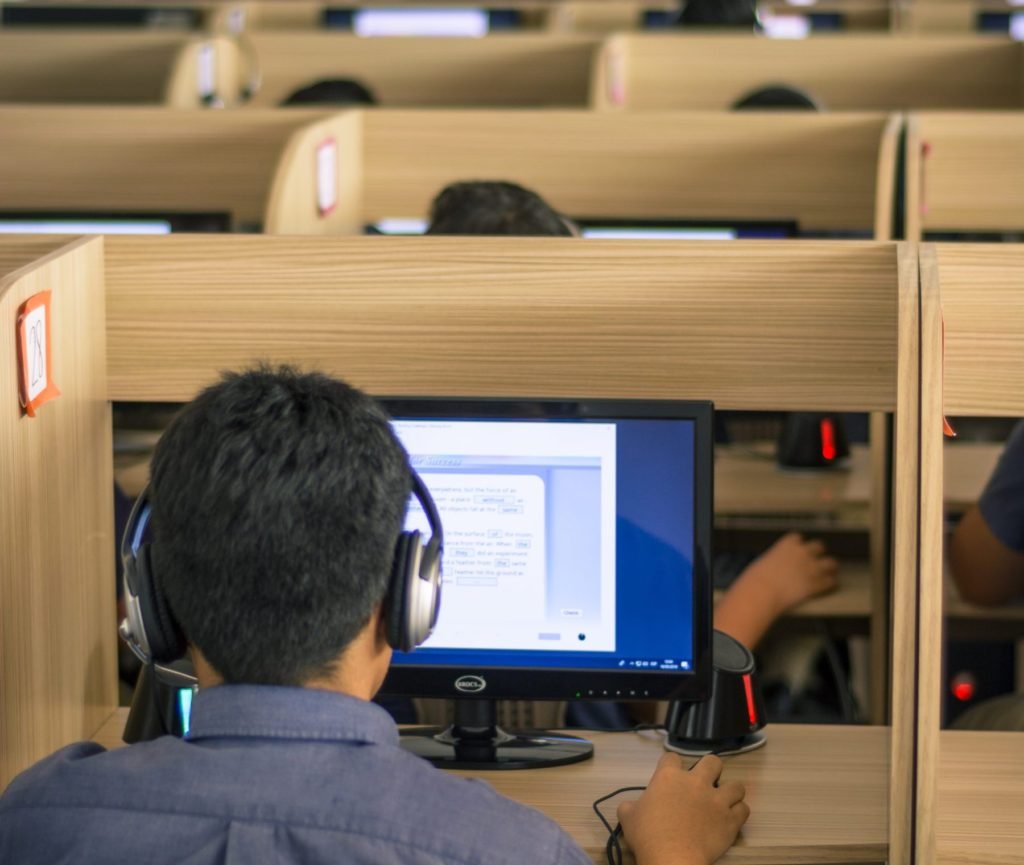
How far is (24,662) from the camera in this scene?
4.75 feet

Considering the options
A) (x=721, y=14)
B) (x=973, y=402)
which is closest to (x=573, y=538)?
(x=973, y=402)

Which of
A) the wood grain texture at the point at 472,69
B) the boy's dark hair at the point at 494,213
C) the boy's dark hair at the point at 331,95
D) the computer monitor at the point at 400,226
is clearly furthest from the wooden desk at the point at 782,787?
the wood grain texture at the point at 472,69

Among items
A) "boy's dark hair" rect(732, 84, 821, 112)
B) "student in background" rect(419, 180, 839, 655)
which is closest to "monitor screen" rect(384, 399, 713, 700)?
"student in background" rect(419, 180, 839, 655)

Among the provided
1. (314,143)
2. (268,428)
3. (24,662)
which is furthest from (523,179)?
(268,428)

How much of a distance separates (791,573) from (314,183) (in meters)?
1.06

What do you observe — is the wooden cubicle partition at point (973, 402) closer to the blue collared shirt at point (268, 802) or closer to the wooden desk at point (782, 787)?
the wooden desk at point (782, 787)

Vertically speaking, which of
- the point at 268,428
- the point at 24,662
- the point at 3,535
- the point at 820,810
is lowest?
the point at 820,810

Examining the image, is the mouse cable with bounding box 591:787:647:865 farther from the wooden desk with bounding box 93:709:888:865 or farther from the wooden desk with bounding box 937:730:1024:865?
the wooden desk with bounding box 937:730:1024:865

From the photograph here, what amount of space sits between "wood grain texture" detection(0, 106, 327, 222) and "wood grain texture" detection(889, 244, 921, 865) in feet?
6.22

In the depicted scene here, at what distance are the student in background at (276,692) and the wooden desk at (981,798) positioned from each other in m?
0.51

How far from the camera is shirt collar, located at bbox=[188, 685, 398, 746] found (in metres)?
0.99

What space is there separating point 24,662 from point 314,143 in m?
1.44

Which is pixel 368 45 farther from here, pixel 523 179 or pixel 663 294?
pixel 663 294

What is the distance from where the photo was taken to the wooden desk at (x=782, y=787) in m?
1.38
